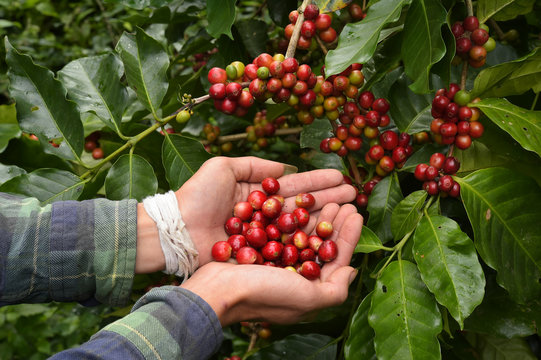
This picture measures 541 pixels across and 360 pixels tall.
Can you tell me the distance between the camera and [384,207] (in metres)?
1.70

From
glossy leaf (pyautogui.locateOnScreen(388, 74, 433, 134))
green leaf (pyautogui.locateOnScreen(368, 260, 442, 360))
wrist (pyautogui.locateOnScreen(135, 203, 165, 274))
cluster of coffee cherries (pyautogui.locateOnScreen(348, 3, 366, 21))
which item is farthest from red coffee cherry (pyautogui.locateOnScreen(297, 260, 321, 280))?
cluster of coffee cherries (pyautogui.locateOnScreen(348, 3, 366, 21))

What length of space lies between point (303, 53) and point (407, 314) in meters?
1.41

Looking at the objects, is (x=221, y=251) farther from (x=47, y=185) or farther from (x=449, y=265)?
(x=449, y=265)

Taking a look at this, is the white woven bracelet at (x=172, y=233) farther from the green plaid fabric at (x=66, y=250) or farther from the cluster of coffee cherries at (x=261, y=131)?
the cluster of coffee cherries at (x=261, y=131)

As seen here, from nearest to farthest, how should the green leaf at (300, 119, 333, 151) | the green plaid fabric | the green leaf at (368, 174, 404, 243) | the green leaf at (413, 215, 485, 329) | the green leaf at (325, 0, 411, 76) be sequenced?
the green leaf at (413, 215, 485, 329) < the green leaf at (325, 0, 411, 76) < the green plaid fabric < the green leaf at (368, 174, 404, 243) < the green leaf at (300, 119, 333, 151)

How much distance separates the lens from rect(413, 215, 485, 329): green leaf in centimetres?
128

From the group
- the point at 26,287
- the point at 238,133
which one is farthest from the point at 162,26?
the point at 26,287

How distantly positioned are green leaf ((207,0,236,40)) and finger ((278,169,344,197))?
65 centimetres

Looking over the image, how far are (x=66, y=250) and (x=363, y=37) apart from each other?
1.20 meters

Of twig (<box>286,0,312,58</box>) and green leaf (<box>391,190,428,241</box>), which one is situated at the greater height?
twig (<box>286,0,312,58</box>)

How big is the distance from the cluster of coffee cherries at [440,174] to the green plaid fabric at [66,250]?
104cm

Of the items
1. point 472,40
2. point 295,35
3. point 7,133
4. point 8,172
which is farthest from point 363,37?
point 7,133

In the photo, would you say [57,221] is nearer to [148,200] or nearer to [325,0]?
[148,200]

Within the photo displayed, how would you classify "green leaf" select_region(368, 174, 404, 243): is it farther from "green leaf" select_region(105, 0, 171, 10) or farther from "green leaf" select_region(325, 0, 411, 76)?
"green leaf" select_region(105, 0, 171, 10)
